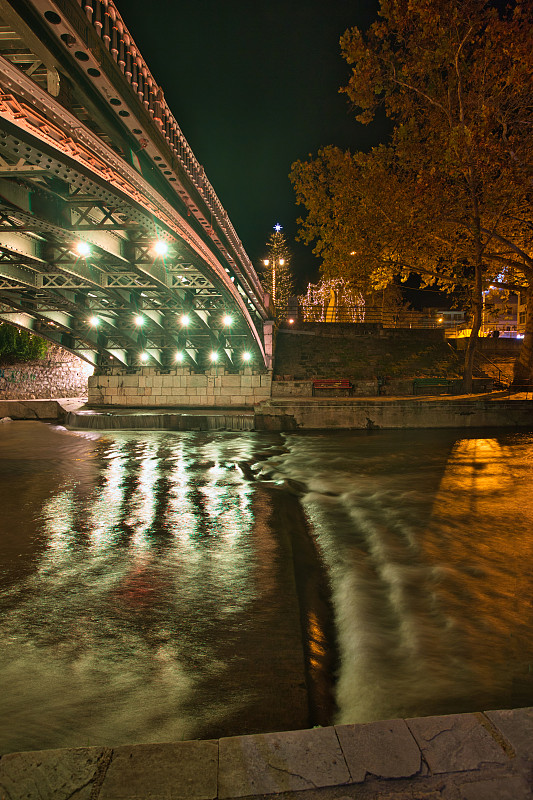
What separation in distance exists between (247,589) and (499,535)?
404 centimetres

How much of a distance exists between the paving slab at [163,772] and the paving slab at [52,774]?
7cm

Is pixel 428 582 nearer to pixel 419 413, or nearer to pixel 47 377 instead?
pixel 419 413

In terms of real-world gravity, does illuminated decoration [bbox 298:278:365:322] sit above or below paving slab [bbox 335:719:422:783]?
above

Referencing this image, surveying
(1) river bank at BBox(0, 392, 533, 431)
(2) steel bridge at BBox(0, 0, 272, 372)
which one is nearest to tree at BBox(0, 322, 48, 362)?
(2) steel bridge at BBox(0, 0, 272, 372)

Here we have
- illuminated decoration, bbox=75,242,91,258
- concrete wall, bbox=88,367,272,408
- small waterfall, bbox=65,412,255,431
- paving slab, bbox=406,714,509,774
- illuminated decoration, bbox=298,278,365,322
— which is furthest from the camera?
illuminated decoration, bbox=298,278,365,322

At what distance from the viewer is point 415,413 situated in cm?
1738

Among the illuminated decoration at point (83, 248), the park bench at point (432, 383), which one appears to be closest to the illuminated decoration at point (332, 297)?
the park bench at point (432, 383)

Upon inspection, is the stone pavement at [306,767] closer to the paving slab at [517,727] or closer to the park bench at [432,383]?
A: the paving slab at [517,727]

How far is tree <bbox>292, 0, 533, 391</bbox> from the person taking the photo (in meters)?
14.6

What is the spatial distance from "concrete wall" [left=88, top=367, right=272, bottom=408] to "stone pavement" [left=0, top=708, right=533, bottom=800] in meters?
24.1

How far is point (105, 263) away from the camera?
14938 millimetres

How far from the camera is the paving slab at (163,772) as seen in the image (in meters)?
1.78

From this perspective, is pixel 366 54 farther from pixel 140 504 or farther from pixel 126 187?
pixel 140 504

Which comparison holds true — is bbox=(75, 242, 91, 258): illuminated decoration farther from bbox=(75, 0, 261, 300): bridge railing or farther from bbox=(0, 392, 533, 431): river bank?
bbox=(0, 392, 533, 431): river bank
